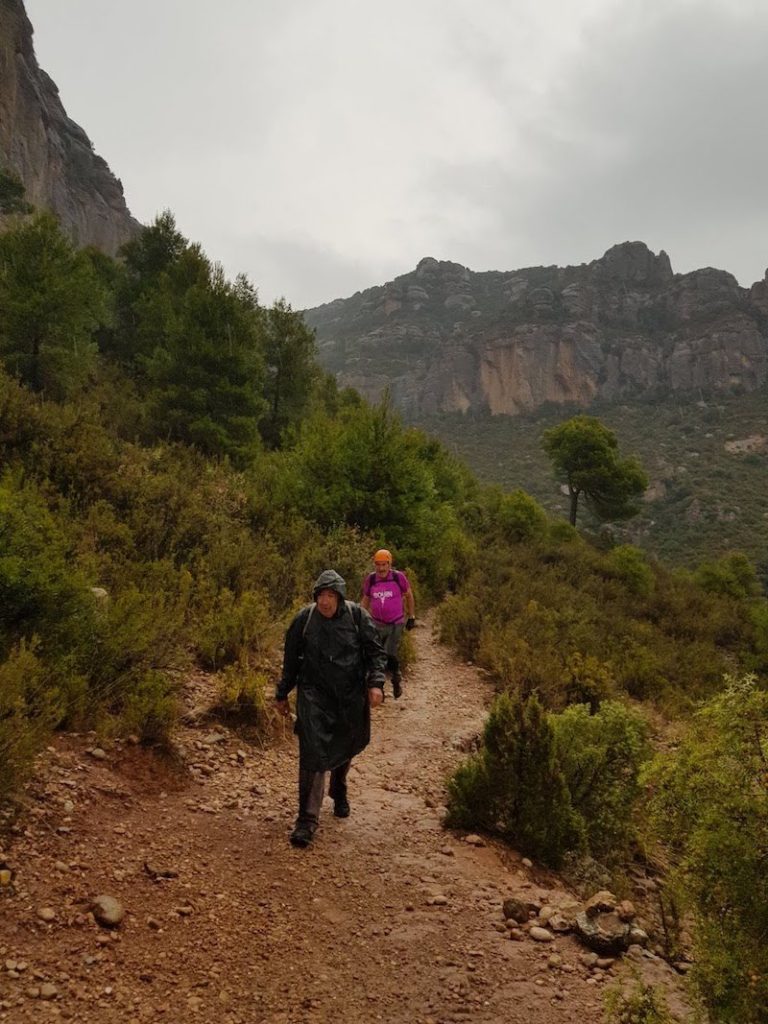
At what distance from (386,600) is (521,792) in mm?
3340

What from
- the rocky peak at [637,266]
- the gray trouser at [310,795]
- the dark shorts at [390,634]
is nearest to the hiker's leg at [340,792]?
the gray trouser at [310,795]

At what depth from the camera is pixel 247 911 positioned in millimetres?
3307

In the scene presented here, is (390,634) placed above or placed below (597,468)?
below

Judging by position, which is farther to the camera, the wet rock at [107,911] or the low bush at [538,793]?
the low bush at [538,793]

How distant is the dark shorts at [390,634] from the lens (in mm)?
7727

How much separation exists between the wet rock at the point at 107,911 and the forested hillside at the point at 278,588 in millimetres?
895

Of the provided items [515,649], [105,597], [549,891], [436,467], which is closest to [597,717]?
[549,891]

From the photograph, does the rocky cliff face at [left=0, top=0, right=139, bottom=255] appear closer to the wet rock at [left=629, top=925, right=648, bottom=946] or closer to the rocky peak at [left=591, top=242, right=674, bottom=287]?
the wet rock at [left=629, top=925, right=648, bottom=946]

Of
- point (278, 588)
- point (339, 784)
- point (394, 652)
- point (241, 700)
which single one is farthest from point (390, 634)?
point (339, 784)

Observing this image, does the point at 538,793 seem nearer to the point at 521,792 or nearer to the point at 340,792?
the point at 521,792

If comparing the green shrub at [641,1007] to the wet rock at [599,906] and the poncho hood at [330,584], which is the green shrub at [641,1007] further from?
the poncho hood at [330,584]

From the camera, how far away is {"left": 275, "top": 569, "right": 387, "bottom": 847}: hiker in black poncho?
4.28 metres

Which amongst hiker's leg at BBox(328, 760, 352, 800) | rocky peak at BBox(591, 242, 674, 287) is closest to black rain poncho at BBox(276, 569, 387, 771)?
hiker's leg at BBox(328, 760, 352, 800)

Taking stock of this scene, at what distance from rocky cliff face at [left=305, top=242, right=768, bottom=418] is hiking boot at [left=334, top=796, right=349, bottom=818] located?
296 ft
